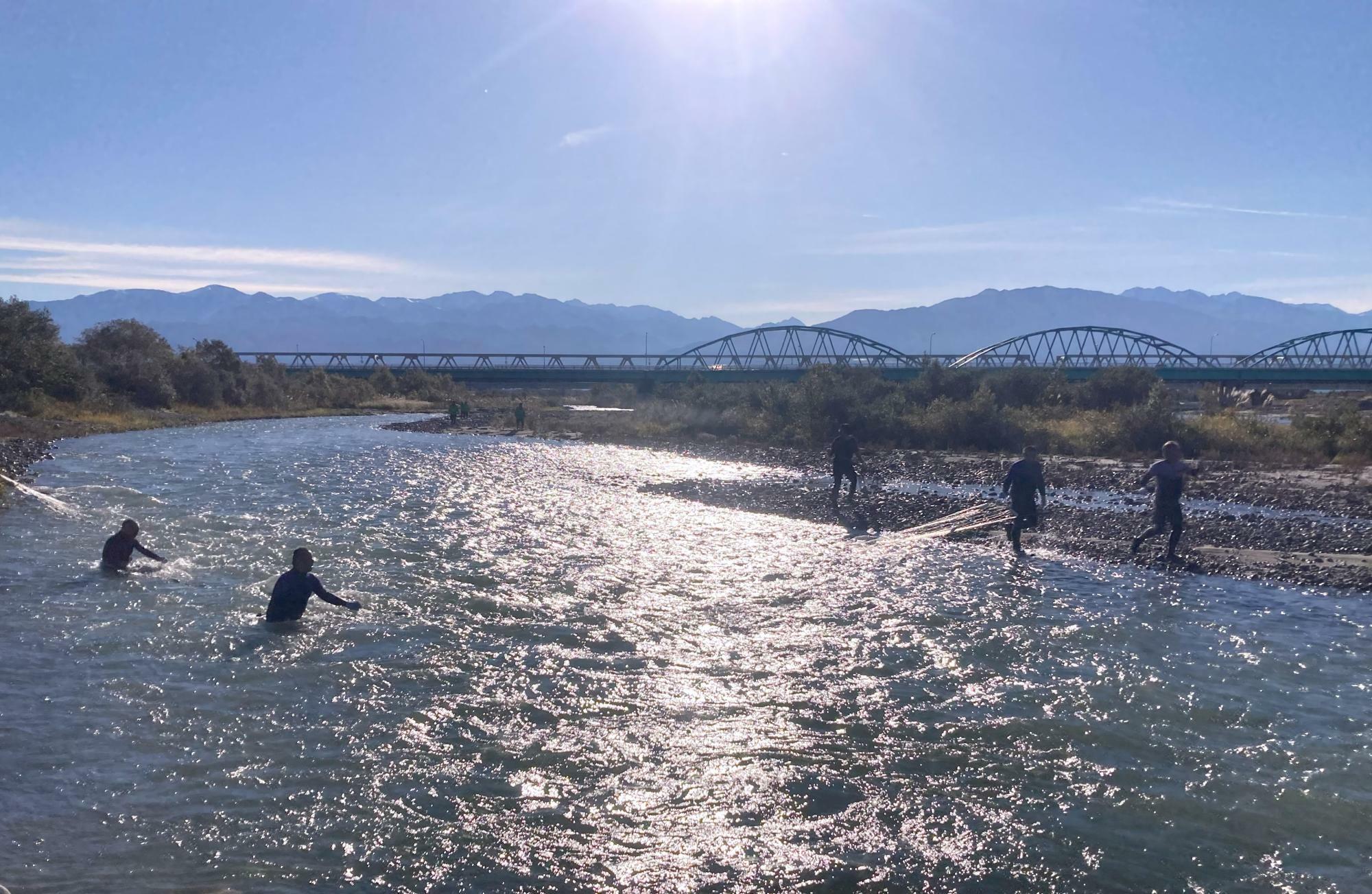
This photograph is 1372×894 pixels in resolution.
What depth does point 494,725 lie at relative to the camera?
10.2 metres

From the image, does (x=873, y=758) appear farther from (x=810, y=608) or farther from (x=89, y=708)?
(x=89, y=708)

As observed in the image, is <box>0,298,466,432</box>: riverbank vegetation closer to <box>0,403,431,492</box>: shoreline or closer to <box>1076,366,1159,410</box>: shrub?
<box>0,403,431,492</box>: shoreline

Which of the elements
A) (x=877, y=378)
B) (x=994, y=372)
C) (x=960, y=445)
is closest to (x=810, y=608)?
(x=960, y=445)

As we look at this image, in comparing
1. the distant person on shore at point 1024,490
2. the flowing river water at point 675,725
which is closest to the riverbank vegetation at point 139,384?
the flowing river water at point 675,725

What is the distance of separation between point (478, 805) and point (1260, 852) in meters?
6.42

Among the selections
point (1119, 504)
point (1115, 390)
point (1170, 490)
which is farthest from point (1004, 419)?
point (1170, 490)

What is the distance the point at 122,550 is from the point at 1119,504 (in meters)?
24.3

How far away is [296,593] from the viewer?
45.4ft

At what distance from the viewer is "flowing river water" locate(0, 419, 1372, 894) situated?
7.66 m

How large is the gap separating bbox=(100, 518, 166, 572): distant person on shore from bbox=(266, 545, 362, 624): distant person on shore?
4.14m

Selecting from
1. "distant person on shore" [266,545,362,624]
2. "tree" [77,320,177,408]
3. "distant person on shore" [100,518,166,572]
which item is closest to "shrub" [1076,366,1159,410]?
"distant person on shore" [266,545,362,624]

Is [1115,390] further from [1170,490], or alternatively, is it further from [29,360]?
[29,360]

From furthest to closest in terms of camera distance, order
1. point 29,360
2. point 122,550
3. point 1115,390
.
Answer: point 1115,390 → point 29,360 → point 122,550

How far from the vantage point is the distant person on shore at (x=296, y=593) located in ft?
45.3
